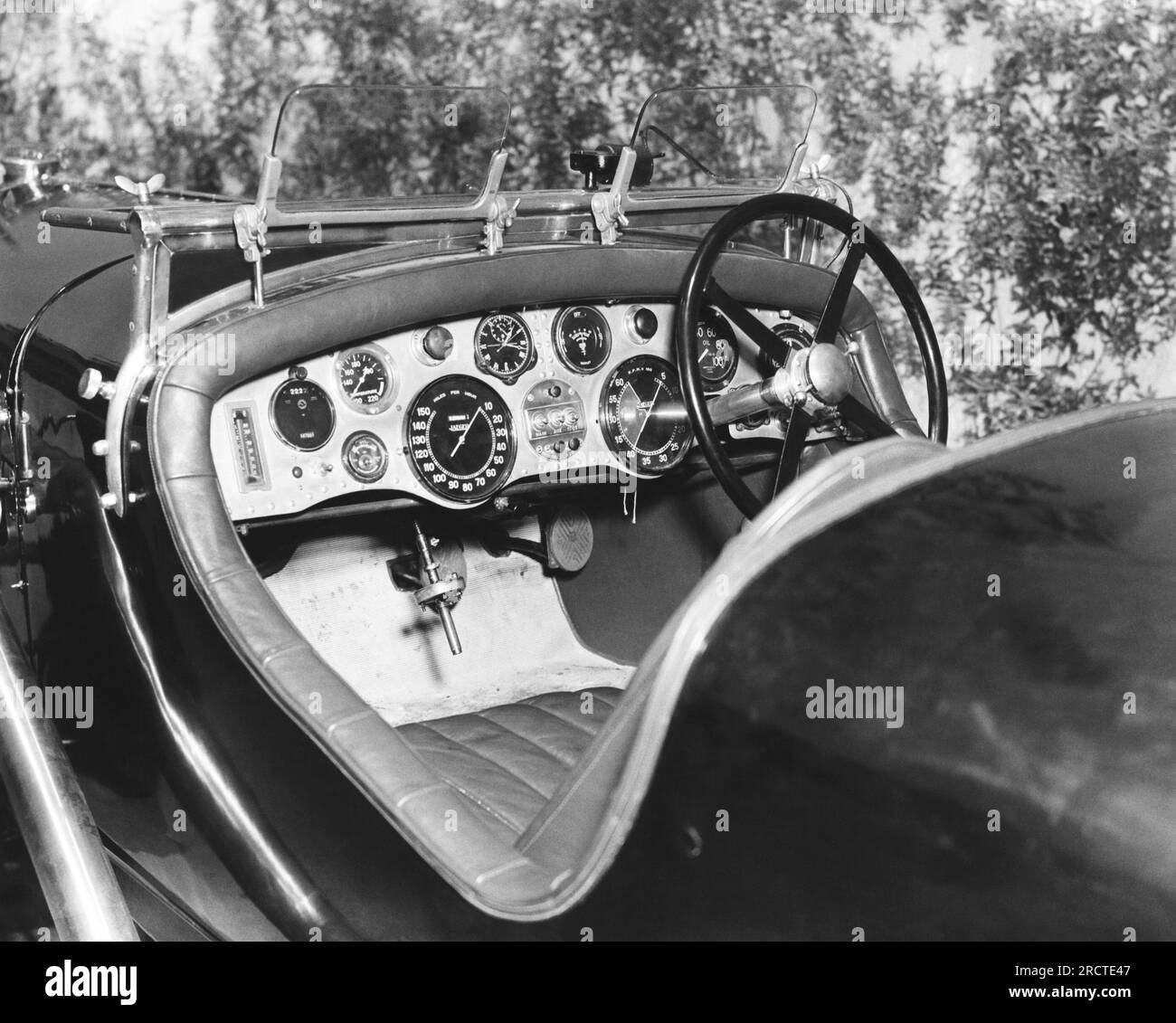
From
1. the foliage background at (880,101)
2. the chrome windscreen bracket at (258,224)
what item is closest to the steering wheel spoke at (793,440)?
the chrome windscreen bracket at (258,224)

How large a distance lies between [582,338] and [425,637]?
0.88 m

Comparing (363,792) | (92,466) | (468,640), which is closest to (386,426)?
(92,466)

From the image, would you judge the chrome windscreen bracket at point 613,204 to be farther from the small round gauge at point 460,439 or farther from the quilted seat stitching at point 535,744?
the quilted seat stitching at point 535,744

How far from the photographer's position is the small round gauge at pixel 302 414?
8.35ft

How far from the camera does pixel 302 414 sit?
2580mm

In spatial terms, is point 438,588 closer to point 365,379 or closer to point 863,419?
point 365,379

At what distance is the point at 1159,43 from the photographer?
5.89 meters

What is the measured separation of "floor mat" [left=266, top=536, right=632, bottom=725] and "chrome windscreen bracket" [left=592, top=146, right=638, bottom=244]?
3.12ft

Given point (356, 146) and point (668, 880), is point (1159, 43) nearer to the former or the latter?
point (356, 146)

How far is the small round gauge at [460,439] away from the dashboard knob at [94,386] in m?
0.66

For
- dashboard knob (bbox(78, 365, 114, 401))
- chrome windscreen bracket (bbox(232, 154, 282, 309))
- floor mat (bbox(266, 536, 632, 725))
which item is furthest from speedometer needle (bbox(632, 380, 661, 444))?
dashboard knob (bbox(78, 365, 114, 401))

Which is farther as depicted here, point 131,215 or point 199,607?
Answer: point 131,215

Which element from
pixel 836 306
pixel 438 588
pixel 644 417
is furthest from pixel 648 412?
pixel 438 588
